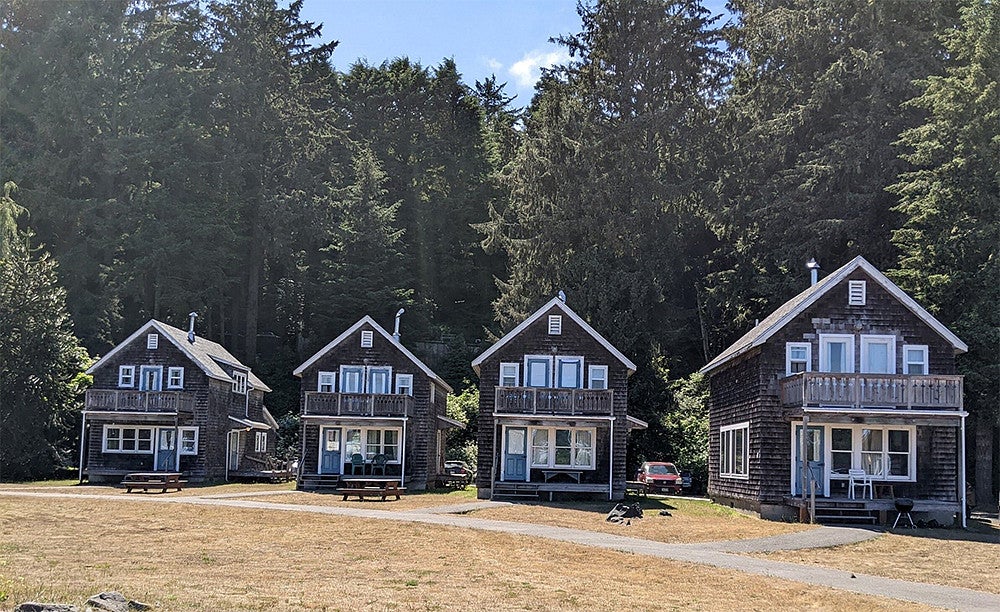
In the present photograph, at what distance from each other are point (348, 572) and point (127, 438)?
1291 inches

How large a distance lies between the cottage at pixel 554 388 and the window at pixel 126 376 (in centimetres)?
1668

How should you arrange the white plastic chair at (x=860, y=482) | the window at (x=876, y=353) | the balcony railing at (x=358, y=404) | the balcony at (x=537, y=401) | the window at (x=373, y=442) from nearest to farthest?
the white plastic chair at (x=860, y=482) < the window at (x=876, y=353) < the balcony at (x=537, y=401) < the balcony railing at (x=358, y=404) < the window at (x=373, y=442)

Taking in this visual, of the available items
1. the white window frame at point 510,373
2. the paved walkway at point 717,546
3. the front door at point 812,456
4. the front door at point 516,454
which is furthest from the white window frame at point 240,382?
the front door at point 812,456

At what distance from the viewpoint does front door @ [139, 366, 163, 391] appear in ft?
162

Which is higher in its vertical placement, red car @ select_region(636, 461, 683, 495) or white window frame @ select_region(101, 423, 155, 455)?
Answer: white window frame @ select_region(101, 423, 155, 455)

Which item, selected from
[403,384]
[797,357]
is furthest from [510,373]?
[797,357]

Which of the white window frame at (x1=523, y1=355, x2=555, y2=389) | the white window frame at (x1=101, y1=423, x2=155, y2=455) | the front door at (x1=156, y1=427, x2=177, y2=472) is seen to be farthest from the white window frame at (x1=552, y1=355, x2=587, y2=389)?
the white window frame at (x1=101, y1=423, x2=155, y2=455)

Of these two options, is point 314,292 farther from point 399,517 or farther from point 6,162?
point 399,517

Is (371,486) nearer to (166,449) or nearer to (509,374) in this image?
(509,374)

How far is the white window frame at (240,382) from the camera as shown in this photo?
178 ft

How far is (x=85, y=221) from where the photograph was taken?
63125 mm

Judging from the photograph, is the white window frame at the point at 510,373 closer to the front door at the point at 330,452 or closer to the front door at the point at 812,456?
the front door at the point at 330,452

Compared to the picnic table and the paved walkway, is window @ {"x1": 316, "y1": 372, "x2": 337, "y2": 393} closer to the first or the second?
the picnic table

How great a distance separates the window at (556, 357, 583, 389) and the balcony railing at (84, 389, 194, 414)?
54.2 ft
